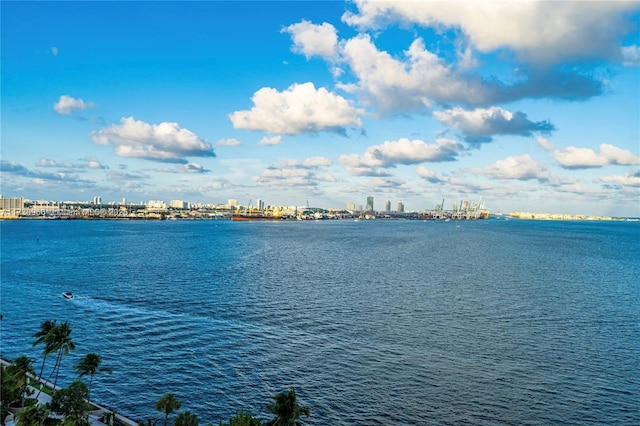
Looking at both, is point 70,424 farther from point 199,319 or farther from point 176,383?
point 199,319

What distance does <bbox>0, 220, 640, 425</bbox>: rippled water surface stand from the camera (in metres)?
34.0

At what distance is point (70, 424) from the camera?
22.9 m

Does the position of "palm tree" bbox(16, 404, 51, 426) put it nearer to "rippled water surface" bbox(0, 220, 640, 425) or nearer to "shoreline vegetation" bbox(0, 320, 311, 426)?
"shoreline vegetation" bbox(0, 320, 311, 426)

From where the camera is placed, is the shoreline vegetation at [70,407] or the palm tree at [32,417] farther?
the shoreline vegetation at [70,407]

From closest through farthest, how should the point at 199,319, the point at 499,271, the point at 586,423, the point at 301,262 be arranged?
the point at 586,423
the point at 199,319
the point at 499,271
the point at 301,262

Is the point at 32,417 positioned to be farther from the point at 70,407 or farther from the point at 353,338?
the point at 353,338

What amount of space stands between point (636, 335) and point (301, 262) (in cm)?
6762

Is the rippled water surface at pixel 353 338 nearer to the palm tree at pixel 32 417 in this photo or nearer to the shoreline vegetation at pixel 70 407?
the shoreline vegetation at pixel 70 407

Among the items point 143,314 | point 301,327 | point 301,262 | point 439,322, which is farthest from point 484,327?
point 301,262

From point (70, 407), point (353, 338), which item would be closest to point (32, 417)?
point (70, 407)

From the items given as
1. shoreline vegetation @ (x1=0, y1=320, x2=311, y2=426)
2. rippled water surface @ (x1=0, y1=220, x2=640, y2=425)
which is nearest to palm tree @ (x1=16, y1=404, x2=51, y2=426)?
shoreline vegetation @ (x1=0, y1=320, x2=311, y2=426)

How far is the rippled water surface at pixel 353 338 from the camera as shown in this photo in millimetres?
34000

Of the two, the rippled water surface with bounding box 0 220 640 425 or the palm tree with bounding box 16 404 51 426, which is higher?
the palm tree with bounding box 16 404 51 426

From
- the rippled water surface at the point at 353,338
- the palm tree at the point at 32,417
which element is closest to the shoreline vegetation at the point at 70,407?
the palm tree at the point at 32,417
